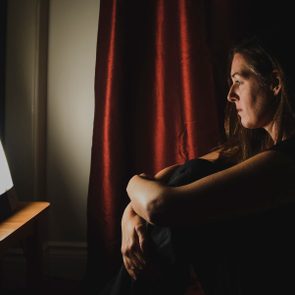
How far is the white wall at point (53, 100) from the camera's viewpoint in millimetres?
1501

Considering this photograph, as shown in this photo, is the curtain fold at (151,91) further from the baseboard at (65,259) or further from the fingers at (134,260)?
the fingers at (134,260)

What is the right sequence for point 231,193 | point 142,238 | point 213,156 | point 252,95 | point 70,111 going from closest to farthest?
point 231,193 < point 142,238 < point 252,95 < point 213,156 < point 70,111

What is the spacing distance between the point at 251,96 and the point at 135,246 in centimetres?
53

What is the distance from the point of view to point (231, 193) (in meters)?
0.72

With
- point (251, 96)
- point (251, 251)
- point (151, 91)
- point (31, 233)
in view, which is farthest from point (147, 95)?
point (251, 251)

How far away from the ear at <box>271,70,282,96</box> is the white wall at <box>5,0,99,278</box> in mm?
875

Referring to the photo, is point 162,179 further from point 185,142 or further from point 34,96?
point 34,96

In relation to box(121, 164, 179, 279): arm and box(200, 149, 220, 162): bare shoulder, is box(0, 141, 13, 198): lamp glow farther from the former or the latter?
box(200, 149, 220, 162): bare shoulder

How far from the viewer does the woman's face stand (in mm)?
930

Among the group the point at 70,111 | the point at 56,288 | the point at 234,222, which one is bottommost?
the point at 56,288

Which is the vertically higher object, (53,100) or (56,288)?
(53,100)

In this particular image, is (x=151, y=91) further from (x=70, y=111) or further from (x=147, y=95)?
(x=70, y=111)

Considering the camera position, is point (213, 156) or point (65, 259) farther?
point (65, 259)

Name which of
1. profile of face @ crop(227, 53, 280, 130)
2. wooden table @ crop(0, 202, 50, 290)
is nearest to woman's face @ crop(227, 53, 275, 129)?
profile of face @ crop(227, 53, 280, 130)
